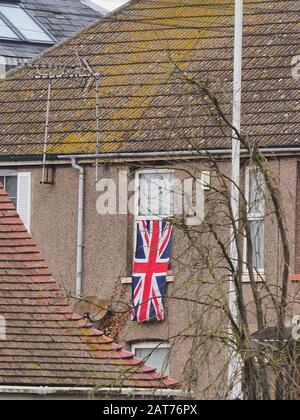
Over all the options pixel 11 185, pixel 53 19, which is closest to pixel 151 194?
pixel 11 185

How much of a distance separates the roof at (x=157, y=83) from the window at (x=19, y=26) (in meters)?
3.27

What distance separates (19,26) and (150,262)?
973 cm

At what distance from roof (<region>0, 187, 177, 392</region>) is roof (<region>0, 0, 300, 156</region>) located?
9.94m

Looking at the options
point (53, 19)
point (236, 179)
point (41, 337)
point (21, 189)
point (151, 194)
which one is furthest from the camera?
point (53, 19)

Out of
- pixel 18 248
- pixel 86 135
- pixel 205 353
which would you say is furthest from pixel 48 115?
pixel 205 353

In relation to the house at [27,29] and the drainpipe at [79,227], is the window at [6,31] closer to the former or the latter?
the house at [27,29]

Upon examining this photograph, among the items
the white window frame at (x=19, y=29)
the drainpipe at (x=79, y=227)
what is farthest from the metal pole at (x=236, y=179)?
the white window frame at (x=19, y=29)

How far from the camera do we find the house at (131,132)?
119ft

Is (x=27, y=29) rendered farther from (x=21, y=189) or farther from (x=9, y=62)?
(x=21, y=189)

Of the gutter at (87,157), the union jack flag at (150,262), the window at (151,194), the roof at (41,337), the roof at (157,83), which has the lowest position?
the roof at (41,337)

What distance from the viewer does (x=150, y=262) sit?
123ft

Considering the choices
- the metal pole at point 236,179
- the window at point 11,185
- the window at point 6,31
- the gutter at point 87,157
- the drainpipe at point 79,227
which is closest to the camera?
the metal pole at point 236,179

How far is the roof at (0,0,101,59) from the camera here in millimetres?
44969
